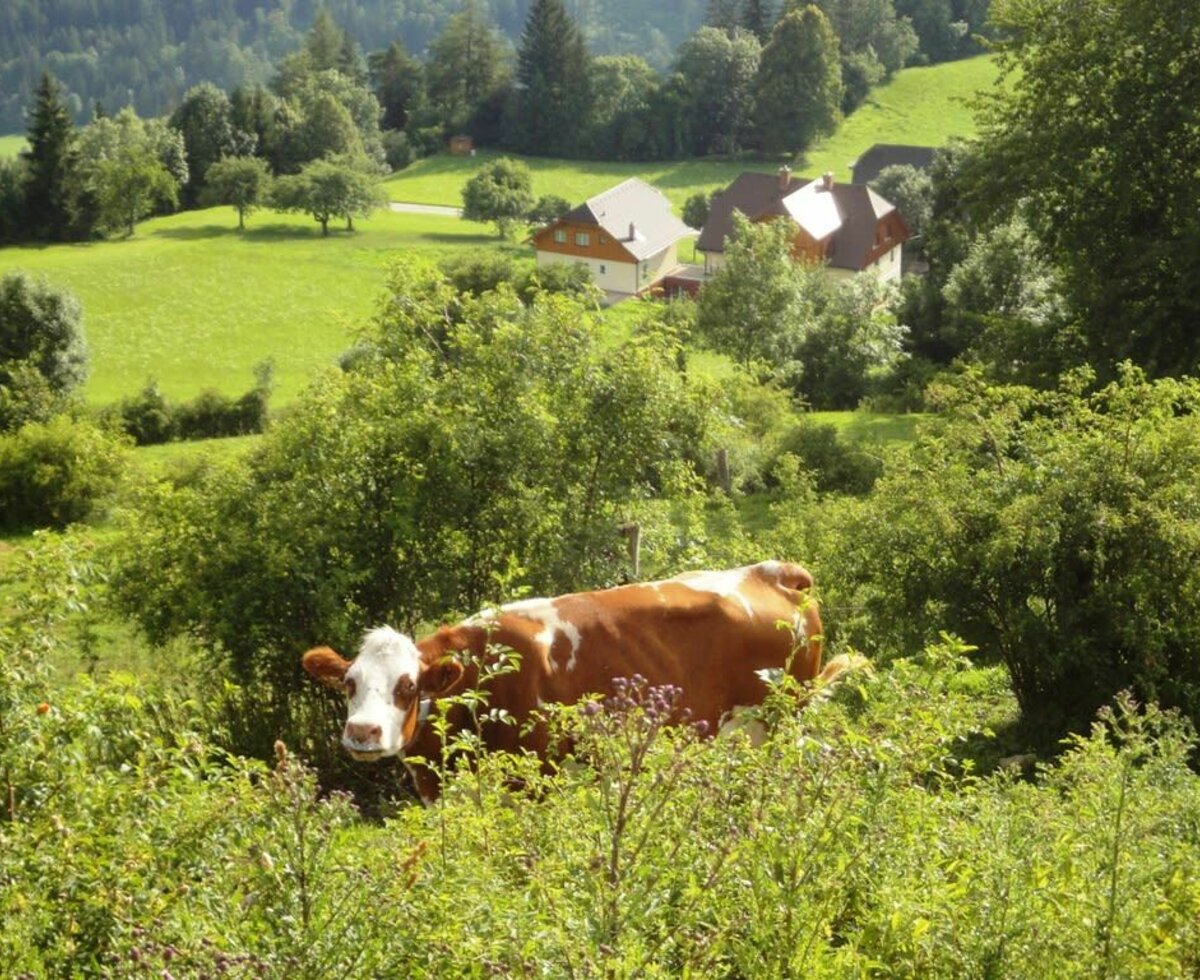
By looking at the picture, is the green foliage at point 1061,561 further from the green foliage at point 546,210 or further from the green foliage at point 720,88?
the green foliage at point 720,88

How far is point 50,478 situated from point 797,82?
79339mm

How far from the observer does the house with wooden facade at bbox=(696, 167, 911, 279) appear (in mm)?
74188

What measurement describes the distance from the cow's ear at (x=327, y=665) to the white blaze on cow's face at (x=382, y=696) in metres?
0.08

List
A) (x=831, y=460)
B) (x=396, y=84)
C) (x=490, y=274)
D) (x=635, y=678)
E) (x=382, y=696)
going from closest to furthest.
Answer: (x=635, y=678) → (x=382, y=696) → (x=831, y=460) → (x=490, y=274) → (x=396, y=84)

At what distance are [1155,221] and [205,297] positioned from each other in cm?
5429

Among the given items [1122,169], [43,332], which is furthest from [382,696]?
[43,332]

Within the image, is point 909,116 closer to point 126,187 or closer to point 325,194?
point 325,194

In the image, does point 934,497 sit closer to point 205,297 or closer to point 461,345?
point 461,345

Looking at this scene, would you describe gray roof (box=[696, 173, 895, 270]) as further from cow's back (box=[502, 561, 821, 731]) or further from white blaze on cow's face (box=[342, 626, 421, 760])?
white blaze on cow's face (box=[342, 626, 421, 760])

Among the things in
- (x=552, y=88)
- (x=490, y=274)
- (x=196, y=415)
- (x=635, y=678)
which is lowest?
(x=196, y=415)

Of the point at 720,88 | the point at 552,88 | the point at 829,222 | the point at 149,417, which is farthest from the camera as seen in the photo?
the point at 552,88

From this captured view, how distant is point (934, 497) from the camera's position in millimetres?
11750

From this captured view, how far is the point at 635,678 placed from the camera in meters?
5.35

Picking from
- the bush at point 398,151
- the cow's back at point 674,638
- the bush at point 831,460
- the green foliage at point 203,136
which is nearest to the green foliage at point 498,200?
the green foliage at point 203,136
